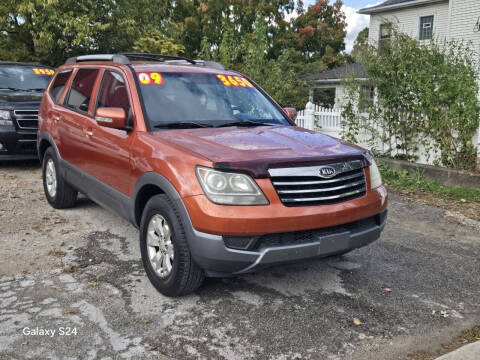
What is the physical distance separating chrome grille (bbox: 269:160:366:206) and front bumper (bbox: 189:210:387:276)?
22 centimetres

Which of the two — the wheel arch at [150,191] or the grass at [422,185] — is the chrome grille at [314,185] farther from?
the grass at [422,185]

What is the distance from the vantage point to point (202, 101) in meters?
4.38

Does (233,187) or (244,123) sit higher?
(244,123)

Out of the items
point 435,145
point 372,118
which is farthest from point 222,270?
point 372,118

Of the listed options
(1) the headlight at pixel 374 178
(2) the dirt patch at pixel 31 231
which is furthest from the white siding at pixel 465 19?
(2) the dirt patch at pixel 31 231

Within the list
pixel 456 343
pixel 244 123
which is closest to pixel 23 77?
pixel 244 123

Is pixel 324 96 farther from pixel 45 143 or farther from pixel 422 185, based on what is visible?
pixel 45 143

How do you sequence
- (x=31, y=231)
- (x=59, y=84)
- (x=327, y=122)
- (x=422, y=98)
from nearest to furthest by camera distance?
(x=31, y=231) → (x=59, y=84) → (x=422, y=98) → (x=327, y=122)

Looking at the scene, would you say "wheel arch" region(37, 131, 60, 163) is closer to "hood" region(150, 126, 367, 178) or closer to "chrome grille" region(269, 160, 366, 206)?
"hood" region(150, 126, 367, 178)

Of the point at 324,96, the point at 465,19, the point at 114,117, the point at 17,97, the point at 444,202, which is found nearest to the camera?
the point at 114,117

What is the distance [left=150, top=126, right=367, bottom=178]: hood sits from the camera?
3.17 m

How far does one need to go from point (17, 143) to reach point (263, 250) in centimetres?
663

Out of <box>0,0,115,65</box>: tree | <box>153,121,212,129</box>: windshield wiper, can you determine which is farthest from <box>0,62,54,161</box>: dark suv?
<box>0,0,115,65</box>: tree

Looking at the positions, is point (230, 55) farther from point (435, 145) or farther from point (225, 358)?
point (225, 358)
